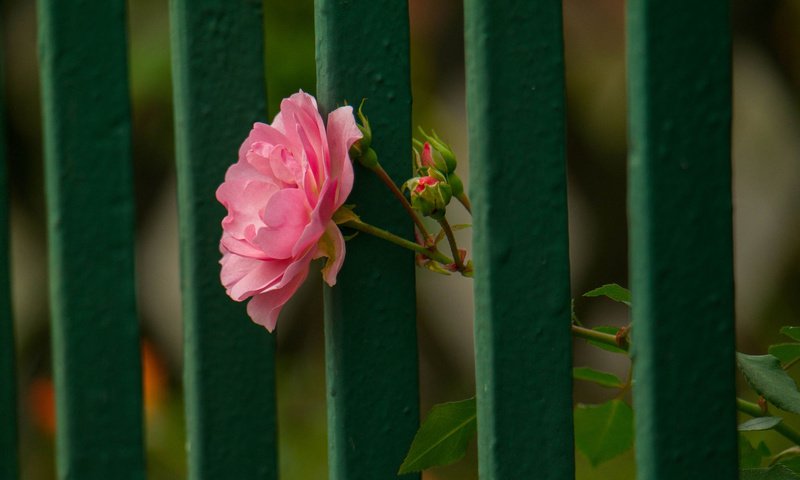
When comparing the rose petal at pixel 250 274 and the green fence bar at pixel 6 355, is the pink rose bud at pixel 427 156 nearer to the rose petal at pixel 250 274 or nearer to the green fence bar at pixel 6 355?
the rose petal at pixel 250 274

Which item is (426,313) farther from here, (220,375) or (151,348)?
(220,375)

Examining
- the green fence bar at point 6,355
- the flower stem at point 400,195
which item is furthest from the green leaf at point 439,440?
the green fence bar at point 6,355

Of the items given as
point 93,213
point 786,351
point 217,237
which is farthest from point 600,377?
point 93,213

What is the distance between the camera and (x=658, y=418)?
0.69 m

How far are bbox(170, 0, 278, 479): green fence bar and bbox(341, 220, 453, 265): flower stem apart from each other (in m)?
0.16

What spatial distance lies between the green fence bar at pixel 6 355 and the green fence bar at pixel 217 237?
0.23 metres

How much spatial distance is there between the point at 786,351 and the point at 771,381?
0.08 metres

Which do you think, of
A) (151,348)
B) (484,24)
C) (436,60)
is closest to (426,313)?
(436,60)

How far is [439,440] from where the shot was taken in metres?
0.75

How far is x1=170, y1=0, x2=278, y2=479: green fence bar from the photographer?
82 centimetres

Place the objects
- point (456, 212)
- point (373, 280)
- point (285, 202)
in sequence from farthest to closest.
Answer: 1. point (456, 212)
2. point (373, 280)
3. point (285, 202)

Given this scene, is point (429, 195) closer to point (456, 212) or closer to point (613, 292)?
point (613, 292)

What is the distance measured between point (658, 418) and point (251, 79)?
451 millimetres

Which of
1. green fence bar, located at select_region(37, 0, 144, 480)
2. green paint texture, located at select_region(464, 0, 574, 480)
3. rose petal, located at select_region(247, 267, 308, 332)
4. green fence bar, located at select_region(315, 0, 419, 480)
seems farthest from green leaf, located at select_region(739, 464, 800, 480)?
green fence bar, located at select_region(37, 0, 144, 480)
